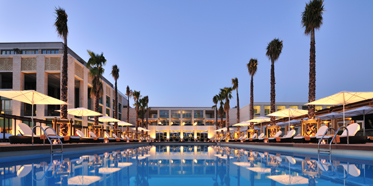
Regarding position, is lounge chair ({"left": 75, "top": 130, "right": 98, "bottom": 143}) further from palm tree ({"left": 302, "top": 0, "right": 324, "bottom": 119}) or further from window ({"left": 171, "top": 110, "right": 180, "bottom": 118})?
window ({"left": 171, "top": 110, "right": 180, "bottom": 118})

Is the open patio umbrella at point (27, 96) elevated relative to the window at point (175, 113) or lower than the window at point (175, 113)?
elevated

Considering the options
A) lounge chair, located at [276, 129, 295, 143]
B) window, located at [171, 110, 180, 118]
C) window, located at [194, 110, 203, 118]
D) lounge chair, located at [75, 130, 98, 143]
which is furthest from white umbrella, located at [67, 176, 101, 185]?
window, located at [171, 110, 180, 118]

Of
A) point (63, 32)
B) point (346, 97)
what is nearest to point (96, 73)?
point (63, 32)

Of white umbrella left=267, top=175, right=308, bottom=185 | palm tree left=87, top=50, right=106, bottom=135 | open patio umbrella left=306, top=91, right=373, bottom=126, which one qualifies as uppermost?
palm tree left=87, top=50, right=106, bottom=135

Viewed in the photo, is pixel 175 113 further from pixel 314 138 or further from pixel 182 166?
pixel 182 166

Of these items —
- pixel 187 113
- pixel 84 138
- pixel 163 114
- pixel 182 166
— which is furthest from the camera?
pixel 187 113

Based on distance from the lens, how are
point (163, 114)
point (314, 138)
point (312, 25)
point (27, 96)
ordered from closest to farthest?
point (27, 96), point (314, 138), point (312, 25), point (163, 114)

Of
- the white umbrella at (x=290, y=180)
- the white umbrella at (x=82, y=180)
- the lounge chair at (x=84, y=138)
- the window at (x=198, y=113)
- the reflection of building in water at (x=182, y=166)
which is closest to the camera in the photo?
the white umbrella at (x=82, y=180)

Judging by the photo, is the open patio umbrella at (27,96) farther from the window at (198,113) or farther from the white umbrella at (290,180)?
the window at (198,113)

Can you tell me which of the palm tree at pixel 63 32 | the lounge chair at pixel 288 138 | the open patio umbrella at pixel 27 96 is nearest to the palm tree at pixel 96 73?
the palm tree at pixel 63 32

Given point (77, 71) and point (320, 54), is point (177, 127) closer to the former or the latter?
point (77, 71)


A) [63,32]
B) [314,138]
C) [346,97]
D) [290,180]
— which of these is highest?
[63,32]

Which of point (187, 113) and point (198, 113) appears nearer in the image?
point (198, 113)

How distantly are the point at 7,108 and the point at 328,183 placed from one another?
3364 centimetres
